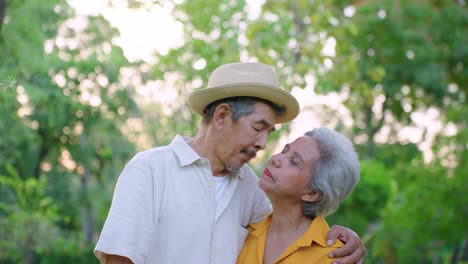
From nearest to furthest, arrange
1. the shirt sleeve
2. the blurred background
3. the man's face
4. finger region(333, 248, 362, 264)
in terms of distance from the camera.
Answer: the shirt sleeve → finger region(333, 248, 362, 264) → the man's face → the blurred background

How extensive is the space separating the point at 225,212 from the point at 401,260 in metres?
13.6

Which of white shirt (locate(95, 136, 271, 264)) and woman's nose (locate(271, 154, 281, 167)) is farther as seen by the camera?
woman's nose (locate(271, 154, 281, 167))

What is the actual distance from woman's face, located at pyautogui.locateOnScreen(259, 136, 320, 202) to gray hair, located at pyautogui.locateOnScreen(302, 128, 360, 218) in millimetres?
26

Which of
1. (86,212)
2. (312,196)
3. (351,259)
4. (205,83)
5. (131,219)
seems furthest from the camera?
(86,212)

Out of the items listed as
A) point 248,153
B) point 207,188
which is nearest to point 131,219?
point 207,188

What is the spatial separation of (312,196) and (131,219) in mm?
757

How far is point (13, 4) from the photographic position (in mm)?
10383

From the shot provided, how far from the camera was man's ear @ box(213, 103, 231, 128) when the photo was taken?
3270 mm

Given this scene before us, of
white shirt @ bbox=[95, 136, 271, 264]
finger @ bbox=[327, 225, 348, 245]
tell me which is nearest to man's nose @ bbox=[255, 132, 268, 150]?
white shirt @ bbox=[95, 136, 271, 264]

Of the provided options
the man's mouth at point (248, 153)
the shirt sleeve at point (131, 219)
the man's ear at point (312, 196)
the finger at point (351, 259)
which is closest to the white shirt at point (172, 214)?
the shirt sleeve at point (131, 219)

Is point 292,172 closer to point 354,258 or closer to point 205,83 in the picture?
point 354,258

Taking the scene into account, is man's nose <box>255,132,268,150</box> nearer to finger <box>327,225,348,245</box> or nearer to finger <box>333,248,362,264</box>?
finger <box>327,225,348,245</box>

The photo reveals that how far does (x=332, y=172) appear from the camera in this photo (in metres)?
3.11

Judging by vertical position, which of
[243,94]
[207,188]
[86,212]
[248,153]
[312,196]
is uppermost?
[243,94]
